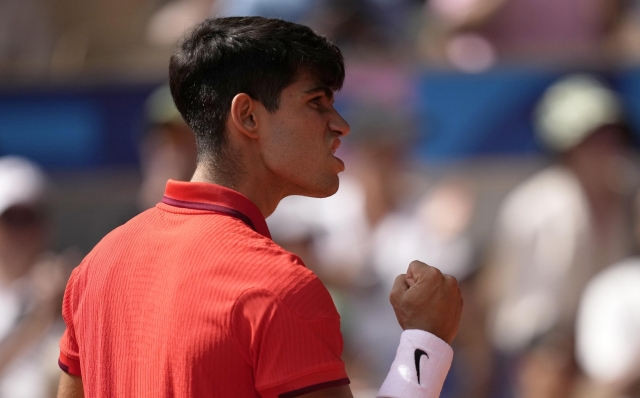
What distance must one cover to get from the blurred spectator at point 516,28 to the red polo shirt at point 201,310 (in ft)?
11.7

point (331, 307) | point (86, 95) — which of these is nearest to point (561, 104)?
point (86, 95)

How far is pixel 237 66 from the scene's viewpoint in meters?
1.71

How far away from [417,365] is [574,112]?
3.19 metres

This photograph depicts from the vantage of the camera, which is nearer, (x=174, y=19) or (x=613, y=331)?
(x=613, y=331)

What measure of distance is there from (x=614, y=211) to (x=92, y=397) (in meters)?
3.42

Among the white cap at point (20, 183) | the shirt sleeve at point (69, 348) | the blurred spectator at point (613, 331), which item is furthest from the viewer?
the white cap at point (20, 183)

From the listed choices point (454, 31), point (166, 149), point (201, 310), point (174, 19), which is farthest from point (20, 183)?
point (201, 310)

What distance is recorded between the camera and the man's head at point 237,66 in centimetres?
170

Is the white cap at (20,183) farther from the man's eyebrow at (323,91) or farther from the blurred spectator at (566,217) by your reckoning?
the man's eyebrow at (323,91)

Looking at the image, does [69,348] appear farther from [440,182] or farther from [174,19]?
[174,19]

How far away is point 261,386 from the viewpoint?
1477mm

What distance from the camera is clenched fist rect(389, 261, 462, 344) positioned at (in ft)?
5.37

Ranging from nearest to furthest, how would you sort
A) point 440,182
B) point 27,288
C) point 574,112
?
1. point 574,112
2. point 27,288
3. point 440,182

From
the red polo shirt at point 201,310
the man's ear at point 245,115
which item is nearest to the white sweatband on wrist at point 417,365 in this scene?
the red polo shirt at point 201,310
